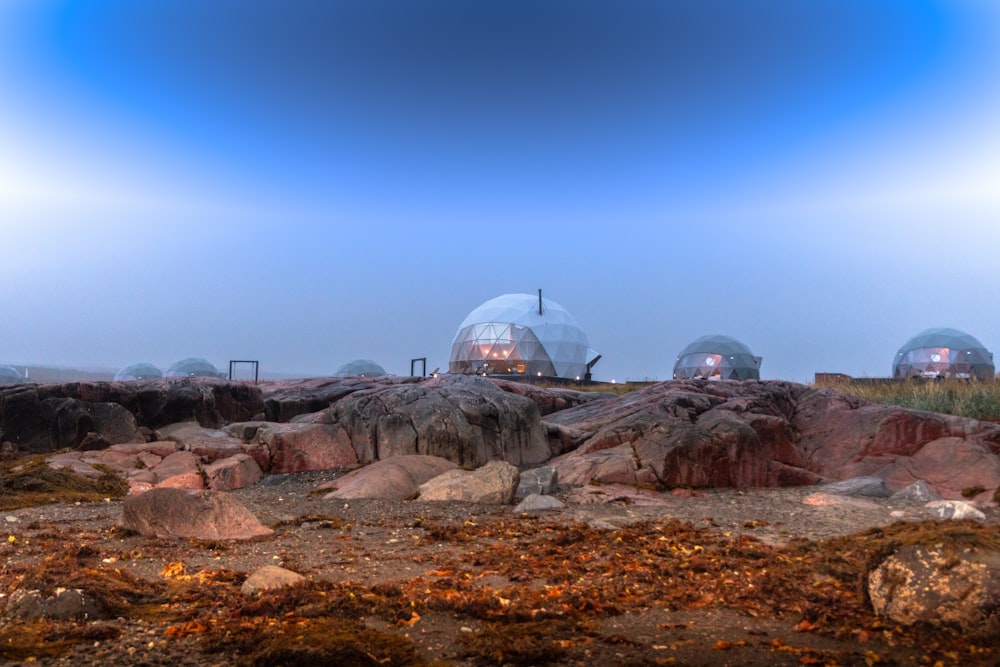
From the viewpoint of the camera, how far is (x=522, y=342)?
163 feet

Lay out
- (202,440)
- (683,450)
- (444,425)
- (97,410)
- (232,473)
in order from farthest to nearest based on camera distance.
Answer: (97,410) → (202,440) → (444,425) → (232,473) → (683,450)

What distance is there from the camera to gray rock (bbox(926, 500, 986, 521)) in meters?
11.0

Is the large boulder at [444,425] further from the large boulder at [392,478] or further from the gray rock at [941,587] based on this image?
the gray rock at [941,587]

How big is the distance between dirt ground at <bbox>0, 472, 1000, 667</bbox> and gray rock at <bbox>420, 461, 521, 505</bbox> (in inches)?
49.1

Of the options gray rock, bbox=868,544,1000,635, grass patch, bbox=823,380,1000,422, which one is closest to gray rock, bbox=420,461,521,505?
gray rock, bbox=868,544,1000,635

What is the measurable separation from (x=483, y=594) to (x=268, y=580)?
173cm

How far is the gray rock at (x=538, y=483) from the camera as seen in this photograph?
12836 mm

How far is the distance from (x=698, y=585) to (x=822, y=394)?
49.7 ft

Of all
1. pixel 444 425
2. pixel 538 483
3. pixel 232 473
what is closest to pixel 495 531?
pixel 538 483

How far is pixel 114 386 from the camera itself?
20.7 meters

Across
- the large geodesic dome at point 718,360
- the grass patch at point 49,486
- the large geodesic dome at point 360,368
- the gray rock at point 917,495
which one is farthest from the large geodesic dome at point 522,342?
the gray rock at point 917,495

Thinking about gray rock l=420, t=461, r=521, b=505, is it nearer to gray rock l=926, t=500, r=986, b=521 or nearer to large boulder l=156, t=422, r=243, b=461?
gray rock l=926, t=500, r=986, b=521

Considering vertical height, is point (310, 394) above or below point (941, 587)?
above

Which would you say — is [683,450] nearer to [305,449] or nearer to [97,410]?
[305,449]
